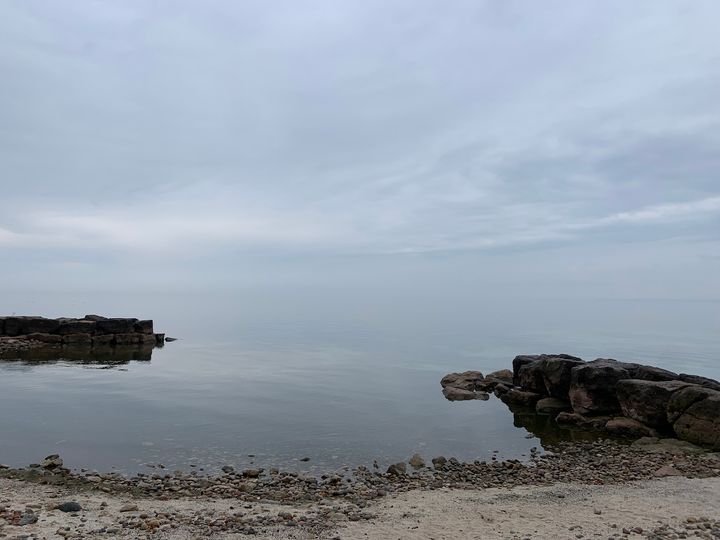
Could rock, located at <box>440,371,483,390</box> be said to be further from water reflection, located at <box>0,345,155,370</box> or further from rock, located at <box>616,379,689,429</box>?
water reflection, located at <box>0,345,155,370</box>

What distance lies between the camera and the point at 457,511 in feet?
42.7

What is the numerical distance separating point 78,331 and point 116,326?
14.9 feet

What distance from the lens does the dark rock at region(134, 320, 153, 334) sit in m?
66.1

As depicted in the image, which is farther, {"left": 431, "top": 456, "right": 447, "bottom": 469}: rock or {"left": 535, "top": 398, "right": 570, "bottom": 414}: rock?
{"left": 535, "top": 398, "right": 570, "bottom": 414}: rock

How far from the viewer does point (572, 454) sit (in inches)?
851

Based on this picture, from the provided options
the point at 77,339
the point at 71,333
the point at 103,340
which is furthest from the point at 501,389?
the point at 71,333

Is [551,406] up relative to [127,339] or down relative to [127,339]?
down

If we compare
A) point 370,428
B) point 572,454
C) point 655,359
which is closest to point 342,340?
point 655,359

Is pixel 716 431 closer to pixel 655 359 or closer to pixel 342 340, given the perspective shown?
pixel 655 359

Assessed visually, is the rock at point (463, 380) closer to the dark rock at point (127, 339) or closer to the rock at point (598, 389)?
the rock at point (598, 389)

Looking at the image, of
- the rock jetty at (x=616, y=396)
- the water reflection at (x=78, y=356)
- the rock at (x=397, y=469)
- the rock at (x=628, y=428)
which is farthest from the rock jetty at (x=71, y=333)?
the rock at (x=628, y=428)

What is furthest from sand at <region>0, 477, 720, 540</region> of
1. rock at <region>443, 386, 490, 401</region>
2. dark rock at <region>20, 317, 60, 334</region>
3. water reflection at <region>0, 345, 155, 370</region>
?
dark rock at <region>20, 317, 60, 334</region>

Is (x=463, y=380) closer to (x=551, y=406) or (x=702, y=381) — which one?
(x=551, y=406)

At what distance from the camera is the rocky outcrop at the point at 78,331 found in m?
57.2
